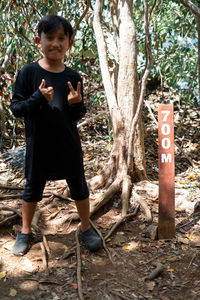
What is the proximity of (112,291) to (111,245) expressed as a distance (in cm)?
69

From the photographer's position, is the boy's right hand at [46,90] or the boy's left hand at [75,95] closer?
the boy's right hand at [46,90]

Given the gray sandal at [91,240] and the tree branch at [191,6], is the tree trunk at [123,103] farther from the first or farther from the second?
the gray sandal at [91,240]

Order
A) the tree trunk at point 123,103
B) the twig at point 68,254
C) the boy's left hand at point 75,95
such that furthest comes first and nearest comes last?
the tree trunk at point 123,103
the twig at point 68,254
the boy's left hand at point 75,95

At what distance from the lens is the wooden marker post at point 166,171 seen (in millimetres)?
2855

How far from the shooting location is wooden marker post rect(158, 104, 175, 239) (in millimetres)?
2855

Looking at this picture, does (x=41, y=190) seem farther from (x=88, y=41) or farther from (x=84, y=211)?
(x=88, y=41)

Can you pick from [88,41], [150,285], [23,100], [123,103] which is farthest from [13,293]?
[88,41]

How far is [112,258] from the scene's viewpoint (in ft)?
9.18

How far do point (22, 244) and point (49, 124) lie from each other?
110 centimetres

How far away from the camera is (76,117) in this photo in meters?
2.60

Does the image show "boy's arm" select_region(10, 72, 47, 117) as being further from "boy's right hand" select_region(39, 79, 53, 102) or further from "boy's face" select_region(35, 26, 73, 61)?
"boy's face" select_region(35, 26, 73, 61)

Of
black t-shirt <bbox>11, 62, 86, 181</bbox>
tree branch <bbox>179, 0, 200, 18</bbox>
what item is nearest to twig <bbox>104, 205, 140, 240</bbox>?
black t-shirt <bbox>11, 62, 86, 181</bbox>

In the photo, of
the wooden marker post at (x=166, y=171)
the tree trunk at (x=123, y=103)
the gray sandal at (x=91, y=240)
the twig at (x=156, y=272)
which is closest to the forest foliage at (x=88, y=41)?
the tree trunk at (x=123, y=103)

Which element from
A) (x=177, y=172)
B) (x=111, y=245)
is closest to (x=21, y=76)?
(x=111, y=245)
